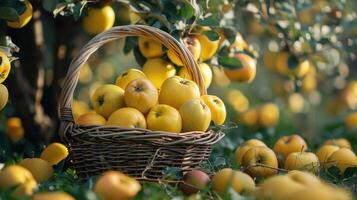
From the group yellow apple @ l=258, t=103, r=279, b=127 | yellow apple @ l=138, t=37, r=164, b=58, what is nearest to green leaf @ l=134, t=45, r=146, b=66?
yellow apple @ l=138, t=37, r=164, b=58

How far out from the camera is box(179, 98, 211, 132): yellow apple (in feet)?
6.88

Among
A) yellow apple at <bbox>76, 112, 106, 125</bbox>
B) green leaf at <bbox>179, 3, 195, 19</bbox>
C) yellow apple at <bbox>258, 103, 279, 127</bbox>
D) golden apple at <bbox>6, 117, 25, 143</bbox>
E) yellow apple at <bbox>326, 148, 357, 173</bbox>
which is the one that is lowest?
yellow apple at <bbox>258, 103, 279, 127</bbox>

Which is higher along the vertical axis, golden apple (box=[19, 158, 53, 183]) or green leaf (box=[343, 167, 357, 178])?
green leaf (box=[343, 167, 357, 178])

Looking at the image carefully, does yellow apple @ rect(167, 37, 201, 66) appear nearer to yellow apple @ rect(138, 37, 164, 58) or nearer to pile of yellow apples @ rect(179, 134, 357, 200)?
yellow apple @ rect(138, 37, 164, 58)

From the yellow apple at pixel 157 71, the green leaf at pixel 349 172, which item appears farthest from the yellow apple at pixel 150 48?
the green leaf at pixel 349 172

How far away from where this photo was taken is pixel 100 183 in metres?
1.70

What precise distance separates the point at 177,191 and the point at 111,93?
17.3 inches

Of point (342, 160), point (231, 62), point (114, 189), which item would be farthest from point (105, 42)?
point (342, 160)

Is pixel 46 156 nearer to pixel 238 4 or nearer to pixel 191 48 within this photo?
pixel 191 48

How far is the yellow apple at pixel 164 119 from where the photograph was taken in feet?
6.73

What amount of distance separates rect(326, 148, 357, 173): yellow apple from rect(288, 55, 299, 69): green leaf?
2.42 feet

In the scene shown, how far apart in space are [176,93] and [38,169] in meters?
0.53

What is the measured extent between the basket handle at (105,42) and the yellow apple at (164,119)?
237 millimetres

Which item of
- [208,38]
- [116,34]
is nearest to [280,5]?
[208,38]
